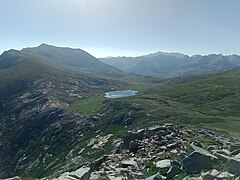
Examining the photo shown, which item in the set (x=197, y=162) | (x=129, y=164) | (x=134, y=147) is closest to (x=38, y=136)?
(x=134, y=147)

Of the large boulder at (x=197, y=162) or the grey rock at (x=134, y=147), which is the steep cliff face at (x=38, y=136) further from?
the large boulder at (x=197, y=162)

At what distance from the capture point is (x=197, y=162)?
22.0 meters

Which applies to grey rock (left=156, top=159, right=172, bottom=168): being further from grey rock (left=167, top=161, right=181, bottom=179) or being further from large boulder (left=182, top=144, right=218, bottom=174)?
large boulder (left=182, top=144, right=218, bottom=174)

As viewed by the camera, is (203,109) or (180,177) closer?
(180,177)

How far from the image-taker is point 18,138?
533 feet

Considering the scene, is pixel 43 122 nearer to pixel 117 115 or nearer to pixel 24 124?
pixel 24 124

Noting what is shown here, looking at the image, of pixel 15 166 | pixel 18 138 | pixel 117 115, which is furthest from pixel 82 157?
pixel 18 138

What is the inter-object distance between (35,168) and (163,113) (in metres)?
57.0

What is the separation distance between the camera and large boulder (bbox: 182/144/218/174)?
21.7 m

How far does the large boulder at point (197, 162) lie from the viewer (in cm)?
2170

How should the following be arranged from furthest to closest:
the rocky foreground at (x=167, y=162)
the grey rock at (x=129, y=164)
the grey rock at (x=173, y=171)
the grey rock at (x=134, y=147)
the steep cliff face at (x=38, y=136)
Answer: the steep cliff face at (x=38, y=136), the grey rock at (x=134, y=147), the grey rock at (x=129, y=164), the grey rock at (x=173, y=171), the rocky foreground at (x=167, y=162)

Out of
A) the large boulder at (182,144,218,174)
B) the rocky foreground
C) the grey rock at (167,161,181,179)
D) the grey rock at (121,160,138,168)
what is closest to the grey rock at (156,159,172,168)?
the rocky foreground

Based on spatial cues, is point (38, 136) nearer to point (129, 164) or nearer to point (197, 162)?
point (129, 164)

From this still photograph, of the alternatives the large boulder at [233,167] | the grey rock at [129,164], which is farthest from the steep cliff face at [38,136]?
the large boulder at [233,167]
